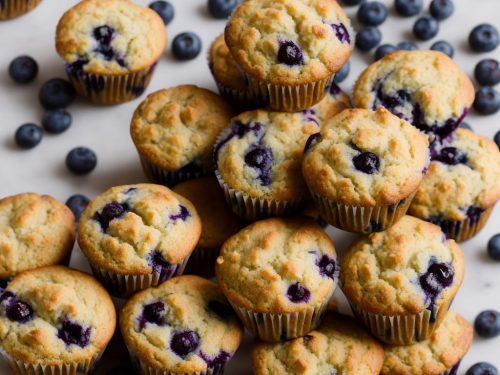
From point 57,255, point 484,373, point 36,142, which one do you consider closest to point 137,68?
point 36,142

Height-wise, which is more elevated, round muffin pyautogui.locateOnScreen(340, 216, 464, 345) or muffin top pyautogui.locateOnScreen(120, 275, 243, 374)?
round muffin pyautogui.locateOnScreen(340, 216, 464, 345)

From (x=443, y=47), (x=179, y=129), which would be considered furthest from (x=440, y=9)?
(x=179, y=129)

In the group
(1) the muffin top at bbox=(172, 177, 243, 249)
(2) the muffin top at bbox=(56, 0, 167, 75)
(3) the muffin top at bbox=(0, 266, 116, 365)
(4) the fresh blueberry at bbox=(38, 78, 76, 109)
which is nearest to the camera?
(3) the muffin top at bbox=(0, 266, 116, 365)

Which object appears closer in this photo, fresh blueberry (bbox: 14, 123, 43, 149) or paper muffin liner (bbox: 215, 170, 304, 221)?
paper muffin liner (bbox: 215, 170, 304, 221)

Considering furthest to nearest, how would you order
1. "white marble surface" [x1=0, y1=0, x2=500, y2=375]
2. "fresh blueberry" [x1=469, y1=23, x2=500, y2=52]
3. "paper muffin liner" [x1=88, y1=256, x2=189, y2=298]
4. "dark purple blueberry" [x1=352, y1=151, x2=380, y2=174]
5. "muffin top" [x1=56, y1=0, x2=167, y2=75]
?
"fresh blueberry" [x1=469, y1=23, x2=500, y2=52] → "muffin top" [x1=56, y1=0, x2=167, y2=75] → "white marble surface" [x1=0, y1=0, x2=500, y2=375] → "paper muffin liner" [x1=88, y1=256, x2=189, y2=298] → "dark purple blueberry" [x1=352, y1=151, x2=380, y2=174]

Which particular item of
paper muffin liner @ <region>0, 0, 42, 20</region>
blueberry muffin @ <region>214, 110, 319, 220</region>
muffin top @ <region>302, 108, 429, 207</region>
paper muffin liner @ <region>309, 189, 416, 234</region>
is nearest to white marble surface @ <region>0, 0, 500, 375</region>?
paper muffin liner @ <region>0, 0, 42, 20</region>

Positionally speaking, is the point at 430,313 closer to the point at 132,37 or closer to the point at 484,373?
the point at 484,373

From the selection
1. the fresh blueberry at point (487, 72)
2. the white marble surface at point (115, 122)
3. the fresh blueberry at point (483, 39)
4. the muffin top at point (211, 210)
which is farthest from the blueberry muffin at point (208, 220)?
the fresh blueberry at point (483, 39)

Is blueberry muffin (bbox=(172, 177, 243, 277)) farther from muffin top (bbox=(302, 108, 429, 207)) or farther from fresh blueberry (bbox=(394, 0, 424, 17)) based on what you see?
fresh blueberry (bbox=(394, 0, 424, 17))
